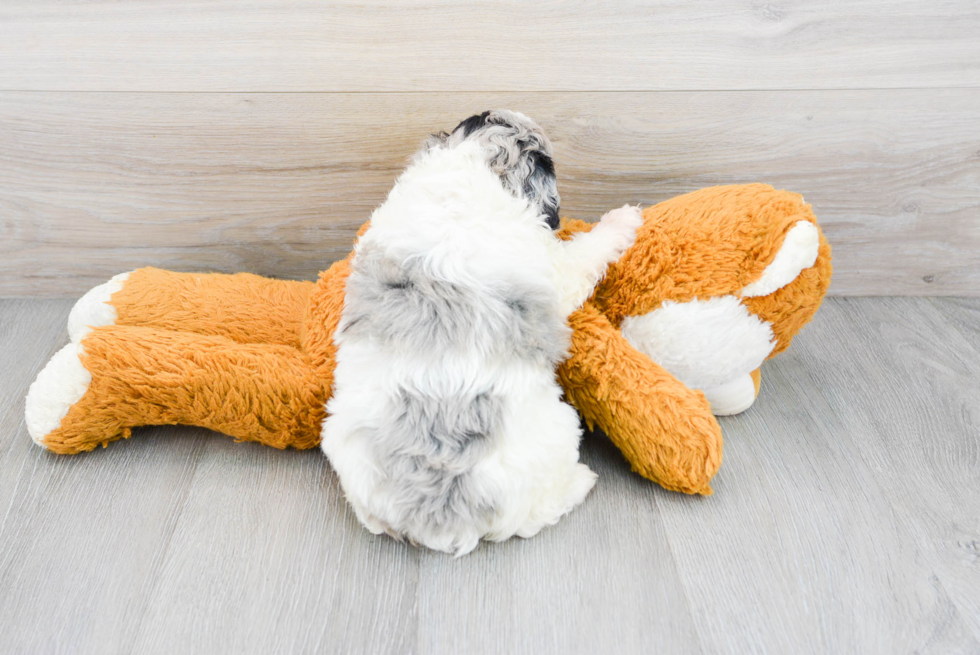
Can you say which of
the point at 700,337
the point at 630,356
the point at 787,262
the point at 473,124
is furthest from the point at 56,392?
the point at 787,262

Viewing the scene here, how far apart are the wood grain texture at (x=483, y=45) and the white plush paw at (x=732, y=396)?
1.64ft

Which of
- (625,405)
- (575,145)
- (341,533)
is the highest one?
(575,145)

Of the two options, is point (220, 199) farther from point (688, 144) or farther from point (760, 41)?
point (760, 41)

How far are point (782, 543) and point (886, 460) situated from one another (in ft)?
0.85

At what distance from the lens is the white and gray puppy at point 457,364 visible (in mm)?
806

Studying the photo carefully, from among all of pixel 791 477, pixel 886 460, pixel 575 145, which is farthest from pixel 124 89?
pixel 886 460

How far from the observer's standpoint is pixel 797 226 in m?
0.96

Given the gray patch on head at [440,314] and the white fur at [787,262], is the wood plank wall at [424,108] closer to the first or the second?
the white fur at [787,262]

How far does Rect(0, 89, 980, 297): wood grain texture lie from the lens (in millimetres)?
1166

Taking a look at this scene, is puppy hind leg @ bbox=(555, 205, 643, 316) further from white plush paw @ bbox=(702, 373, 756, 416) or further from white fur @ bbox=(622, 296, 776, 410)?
white plush paw @ bbox=(702, 373, 756, 416)

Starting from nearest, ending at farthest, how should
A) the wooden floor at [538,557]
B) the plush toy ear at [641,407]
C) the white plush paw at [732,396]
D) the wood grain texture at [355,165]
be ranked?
the wooden floor at [538,557] → the plush toy ear at [641,407] → the white plush paw at [732,396] → the wood grain texture at [355,165]

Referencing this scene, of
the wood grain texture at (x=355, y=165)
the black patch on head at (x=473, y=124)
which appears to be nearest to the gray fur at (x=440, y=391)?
the black patch on head at (x=473, y=124)

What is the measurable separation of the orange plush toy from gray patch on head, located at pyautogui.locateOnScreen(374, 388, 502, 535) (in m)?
0.20

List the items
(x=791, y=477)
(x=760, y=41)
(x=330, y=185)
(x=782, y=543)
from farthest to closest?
(x=330, y=185) → (x=760, y=41) → (x=791, y=477) → (x=782, y=543)
